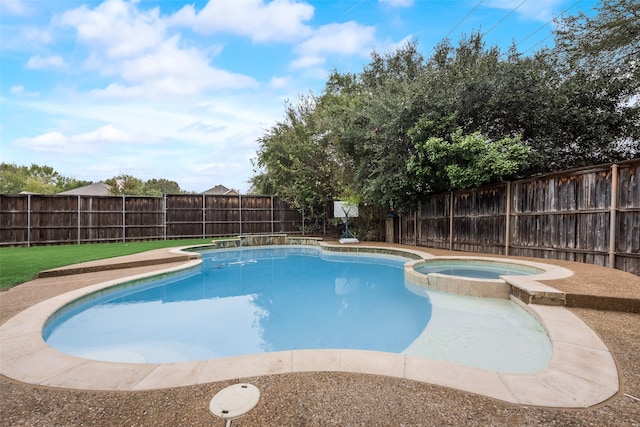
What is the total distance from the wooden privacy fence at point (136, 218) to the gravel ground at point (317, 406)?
40.4 ft

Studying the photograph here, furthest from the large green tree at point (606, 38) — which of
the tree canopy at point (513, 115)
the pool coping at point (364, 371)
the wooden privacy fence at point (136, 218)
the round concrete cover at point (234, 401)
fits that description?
the wooden privacy fence at point (136, 218)

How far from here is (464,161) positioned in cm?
805

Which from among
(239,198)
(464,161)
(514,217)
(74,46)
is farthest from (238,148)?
(514,217)

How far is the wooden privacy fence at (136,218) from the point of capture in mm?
11078

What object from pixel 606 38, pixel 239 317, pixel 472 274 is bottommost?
pixel 239 317

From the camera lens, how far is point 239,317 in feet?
14.7

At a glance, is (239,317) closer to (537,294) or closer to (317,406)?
(317,406)

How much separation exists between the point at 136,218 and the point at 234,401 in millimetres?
13472

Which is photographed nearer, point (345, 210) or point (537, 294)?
point (537, 294)

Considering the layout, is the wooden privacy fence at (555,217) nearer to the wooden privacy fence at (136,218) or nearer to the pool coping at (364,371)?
the pool coping at (364,371)

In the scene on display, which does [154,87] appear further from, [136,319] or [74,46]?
[136,319]

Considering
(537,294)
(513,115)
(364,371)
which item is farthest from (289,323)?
(513,115)

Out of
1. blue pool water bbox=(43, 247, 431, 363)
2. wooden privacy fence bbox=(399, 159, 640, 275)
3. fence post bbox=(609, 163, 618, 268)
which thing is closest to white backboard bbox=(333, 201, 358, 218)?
wooden privacy fence bbox=(399, 159, 640, 275)

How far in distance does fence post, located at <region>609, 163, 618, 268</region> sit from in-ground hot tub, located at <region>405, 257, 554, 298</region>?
97cm
